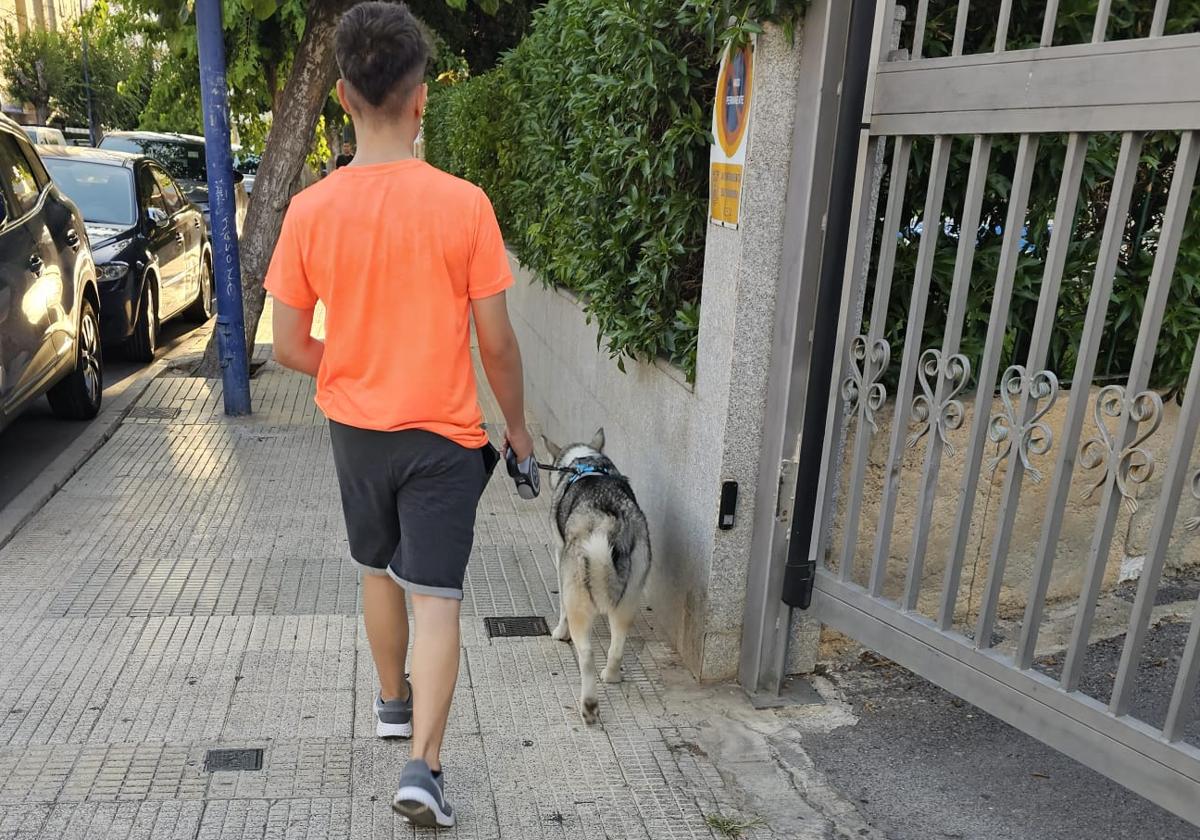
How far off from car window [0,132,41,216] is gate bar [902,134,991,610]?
5569 millimetres

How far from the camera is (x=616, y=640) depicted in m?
3.66

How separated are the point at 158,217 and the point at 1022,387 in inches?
368

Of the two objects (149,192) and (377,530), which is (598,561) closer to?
(377,530)

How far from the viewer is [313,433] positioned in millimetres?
7227

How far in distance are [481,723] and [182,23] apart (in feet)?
24.3

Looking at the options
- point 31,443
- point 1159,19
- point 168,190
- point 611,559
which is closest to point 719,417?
point 611,559

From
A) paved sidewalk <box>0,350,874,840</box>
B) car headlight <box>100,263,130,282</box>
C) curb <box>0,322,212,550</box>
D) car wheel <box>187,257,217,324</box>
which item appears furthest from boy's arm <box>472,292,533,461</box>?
car wheel <box>187,257,217,324</box>

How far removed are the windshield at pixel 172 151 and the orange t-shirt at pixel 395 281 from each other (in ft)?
51.9

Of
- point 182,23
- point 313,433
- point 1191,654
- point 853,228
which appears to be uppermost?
point 182,23

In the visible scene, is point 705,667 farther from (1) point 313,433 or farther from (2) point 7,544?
(1) point 313,433

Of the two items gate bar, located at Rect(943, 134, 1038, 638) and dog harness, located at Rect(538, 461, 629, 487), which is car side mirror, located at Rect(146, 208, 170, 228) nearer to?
dog harness, located at Rect(538, 461, 629, 487)

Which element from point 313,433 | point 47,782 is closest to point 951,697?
point 47,782

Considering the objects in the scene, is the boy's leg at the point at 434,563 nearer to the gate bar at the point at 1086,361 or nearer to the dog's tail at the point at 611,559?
the dog's tail at the point at 611,559

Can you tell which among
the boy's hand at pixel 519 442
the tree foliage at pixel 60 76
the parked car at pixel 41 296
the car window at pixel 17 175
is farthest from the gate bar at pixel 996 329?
the tree foliage at pixel 60 76
